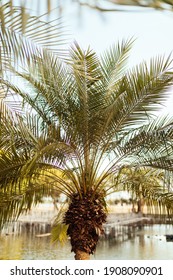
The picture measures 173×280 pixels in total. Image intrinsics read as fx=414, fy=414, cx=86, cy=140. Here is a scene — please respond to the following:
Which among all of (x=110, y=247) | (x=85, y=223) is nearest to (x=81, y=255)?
(x=85, y=223)

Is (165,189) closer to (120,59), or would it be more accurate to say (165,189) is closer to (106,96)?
(106,96)

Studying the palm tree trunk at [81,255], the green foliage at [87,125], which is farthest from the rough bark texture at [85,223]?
the green foliage at [87,125]

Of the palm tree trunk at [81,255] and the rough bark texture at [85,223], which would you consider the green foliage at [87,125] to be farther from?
the palm tree trunk at [81,255]

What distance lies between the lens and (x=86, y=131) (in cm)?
396

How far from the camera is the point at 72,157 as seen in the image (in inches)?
164

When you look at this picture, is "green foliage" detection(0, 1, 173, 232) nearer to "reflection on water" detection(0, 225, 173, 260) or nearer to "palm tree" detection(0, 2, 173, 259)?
"palm tree" detection(0, 2, 173, 259)

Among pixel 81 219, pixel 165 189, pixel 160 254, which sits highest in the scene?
pixel 165 189

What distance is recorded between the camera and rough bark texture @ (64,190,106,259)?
405cm

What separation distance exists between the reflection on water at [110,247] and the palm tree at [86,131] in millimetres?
3655

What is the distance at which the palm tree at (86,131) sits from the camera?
3.78m

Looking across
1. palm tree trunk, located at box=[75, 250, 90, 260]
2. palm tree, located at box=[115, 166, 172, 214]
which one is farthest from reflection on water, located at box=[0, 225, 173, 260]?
palm tree trunk, located at box=[75, 250, 90, 260]

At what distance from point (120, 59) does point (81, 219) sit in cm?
168
